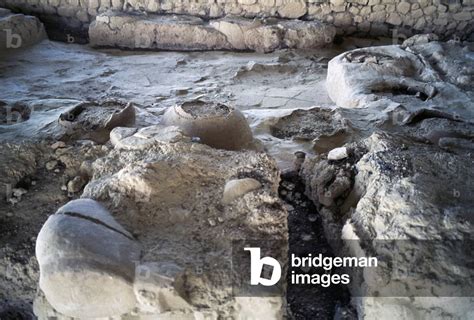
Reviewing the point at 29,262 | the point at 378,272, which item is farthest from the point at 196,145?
the point at 378,272

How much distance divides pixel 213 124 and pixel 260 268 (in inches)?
59.1

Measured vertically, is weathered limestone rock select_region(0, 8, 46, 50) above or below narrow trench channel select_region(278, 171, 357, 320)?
above

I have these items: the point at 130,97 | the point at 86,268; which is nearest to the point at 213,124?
the point at 86,268

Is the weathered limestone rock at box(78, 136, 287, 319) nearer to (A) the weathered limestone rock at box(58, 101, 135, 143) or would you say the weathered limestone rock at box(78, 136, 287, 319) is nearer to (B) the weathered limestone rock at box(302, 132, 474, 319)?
(B) the weathered limestone rock at box(302, 132, 474, 319)

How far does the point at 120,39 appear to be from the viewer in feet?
22.5

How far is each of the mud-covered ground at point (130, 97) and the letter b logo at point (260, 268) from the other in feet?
1.57

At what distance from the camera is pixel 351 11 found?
23.2 feet

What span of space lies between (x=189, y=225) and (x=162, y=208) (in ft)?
0.60

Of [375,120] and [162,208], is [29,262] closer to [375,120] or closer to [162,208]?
[162,208]

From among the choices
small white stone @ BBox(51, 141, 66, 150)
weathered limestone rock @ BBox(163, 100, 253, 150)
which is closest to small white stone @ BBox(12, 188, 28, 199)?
small white stone @ BBox(51, 141, 66, 150)

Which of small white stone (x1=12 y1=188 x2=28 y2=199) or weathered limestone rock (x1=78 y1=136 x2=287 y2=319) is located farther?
small white stone (x1=12 y1=188 x2=28 y2=199)

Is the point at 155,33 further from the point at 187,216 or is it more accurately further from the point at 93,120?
the point at 187,216

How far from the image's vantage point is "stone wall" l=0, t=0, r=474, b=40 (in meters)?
6.93

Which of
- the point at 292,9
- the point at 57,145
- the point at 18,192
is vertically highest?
the point at 292,9
